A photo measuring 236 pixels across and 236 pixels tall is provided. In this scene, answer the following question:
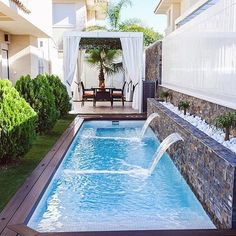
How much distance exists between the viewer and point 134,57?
14.9 meters

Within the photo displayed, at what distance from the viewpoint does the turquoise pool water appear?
4.52 m

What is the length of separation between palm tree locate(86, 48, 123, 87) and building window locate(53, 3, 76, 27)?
6446 mm

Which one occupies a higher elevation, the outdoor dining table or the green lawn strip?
the outdoor dining table

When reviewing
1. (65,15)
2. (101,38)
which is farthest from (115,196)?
(65,15)

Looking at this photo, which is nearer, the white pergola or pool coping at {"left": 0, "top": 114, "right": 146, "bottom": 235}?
pool coping at {"left": 0, "top": 114, "right": 146, "bottom": 235}

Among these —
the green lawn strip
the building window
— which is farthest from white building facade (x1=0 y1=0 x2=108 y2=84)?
the green lawn strip

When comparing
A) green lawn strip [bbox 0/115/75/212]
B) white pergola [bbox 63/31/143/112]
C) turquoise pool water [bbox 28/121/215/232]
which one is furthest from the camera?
white pergola [bbox 63/31/143/112]

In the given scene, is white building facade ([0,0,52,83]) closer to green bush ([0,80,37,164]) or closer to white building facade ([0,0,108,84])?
white building facade ([0,0,108,84])

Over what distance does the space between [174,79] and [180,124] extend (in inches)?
203

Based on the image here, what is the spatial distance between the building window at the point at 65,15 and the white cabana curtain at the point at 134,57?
36.2 ft

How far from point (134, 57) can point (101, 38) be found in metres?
1.63

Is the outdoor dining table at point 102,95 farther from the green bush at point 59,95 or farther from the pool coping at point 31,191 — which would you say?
the pool coping at point 31,191

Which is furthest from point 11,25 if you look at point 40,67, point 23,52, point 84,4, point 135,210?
point 84,4

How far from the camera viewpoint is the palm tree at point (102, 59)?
18797 millimetres
